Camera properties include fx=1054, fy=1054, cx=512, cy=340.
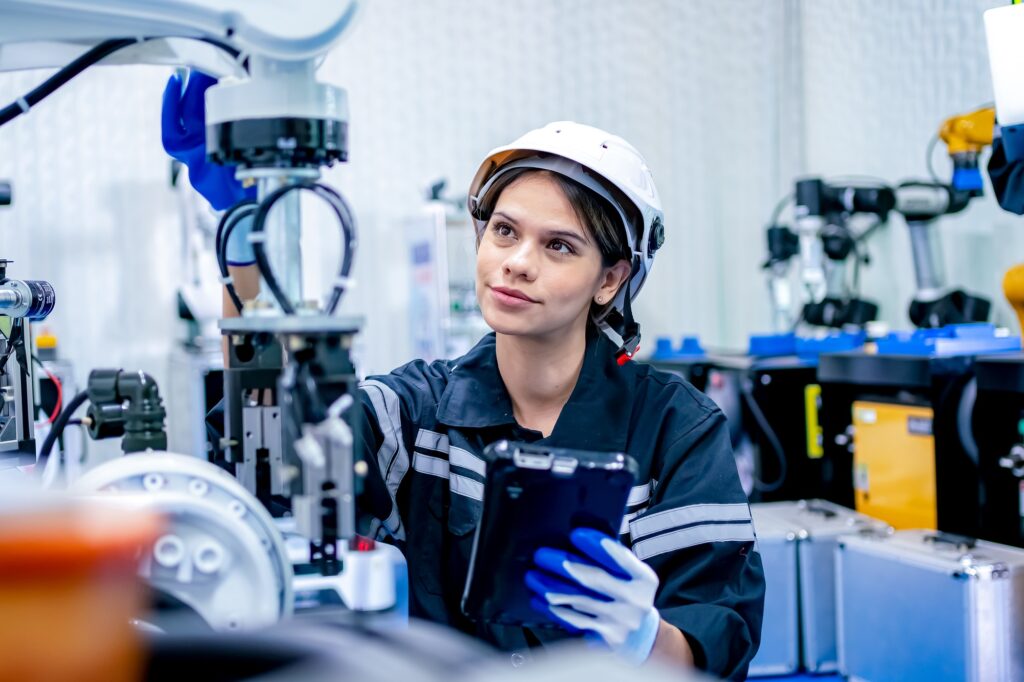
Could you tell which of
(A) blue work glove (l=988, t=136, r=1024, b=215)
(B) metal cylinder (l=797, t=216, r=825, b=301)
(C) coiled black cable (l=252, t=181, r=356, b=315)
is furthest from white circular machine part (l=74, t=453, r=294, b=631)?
(B) metal cylinder (l=797, t=216, r=825, b=301)

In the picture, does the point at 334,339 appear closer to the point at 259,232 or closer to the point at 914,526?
the point at 259,232

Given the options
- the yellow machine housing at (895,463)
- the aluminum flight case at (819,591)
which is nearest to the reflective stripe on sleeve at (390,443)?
the aluminum flight case at (819,591)

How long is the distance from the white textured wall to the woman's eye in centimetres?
306

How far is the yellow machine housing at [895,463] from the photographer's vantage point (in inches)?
125

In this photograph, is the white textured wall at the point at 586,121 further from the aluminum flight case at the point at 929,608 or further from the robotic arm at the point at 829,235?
the aluminum flight case at the point at 929,608

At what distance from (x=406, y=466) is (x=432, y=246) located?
3.02 m

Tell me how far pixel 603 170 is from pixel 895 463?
7.26 ft

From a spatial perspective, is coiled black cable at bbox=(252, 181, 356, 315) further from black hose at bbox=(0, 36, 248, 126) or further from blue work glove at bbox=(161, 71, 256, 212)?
blue work glove at bbox=(161, 71, 256, 212)

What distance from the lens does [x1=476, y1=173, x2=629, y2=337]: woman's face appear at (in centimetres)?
155

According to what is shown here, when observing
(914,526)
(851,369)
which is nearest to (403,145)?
(851,369)

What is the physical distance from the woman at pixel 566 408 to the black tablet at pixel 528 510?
0.20m

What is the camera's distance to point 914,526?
328cm

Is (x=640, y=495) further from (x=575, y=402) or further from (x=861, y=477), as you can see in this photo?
(x=861, y=477)

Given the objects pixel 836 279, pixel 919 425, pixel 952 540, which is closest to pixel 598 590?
pixel 952 540
